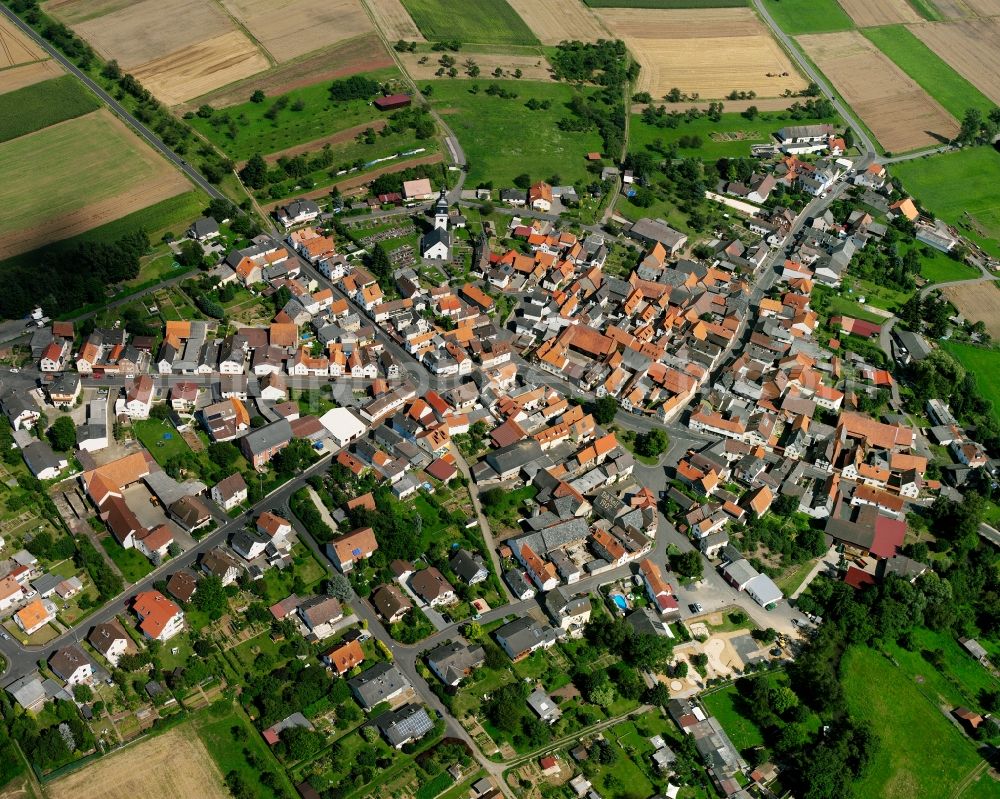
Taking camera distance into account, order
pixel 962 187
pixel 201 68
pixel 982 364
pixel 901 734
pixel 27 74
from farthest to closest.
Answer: pixel 201 68 < pixel 962 187 < pixel 27 74 < pixel 982 364 < pixel 901 734

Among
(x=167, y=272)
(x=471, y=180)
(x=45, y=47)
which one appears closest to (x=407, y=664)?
(x=167, y=272)

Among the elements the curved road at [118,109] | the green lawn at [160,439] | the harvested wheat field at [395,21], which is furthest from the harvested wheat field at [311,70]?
the green lawn at [160,439]

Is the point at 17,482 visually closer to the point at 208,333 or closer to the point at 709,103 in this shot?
the point at 208,333

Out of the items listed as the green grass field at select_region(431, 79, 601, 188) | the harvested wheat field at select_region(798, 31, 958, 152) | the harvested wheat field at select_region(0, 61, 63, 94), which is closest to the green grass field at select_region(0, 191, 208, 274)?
the green grass field at select_region(431, 79, 601, 188)

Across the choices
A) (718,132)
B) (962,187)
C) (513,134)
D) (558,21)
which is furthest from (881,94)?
(513,134)

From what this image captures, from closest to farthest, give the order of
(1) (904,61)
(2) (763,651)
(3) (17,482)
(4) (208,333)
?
(2) (763,651) < (3) (17,482) < (4) (208,333) < (1) (904,61)

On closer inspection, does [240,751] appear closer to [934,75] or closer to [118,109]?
[118,109]

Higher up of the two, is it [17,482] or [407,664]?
[17,482]

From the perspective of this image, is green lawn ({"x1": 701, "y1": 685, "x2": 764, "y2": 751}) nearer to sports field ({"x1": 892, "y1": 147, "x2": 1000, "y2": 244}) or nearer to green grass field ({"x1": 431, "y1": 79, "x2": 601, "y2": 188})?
green grass field ({"x1": 431, "y1": 79, "x2": 601, "y2": 188})
